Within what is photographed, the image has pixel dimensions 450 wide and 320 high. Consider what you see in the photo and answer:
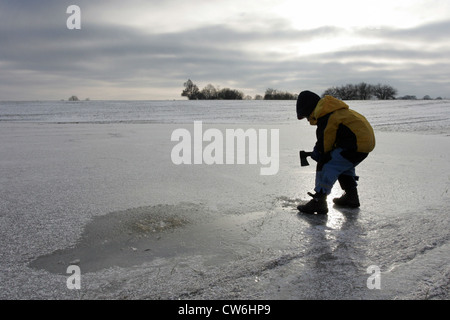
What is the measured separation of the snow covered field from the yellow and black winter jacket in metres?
0.49

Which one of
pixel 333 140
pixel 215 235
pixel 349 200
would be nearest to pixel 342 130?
pixel 333 140

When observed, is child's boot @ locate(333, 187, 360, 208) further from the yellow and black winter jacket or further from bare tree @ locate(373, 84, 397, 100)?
bare tree @ locate(373, 84, 397, 100)

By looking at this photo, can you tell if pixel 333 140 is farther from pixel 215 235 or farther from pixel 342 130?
pixel 215 235

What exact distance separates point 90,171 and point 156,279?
2729mm

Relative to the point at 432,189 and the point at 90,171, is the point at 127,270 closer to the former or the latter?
the point at 90,171

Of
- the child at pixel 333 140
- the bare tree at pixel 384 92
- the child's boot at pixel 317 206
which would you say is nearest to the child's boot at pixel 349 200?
the child at pixel 333 140

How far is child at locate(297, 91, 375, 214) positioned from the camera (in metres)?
2.76

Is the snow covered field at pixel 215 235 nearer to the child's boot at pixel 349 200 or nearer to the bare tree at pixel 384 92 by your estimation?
the child's boot at pixel 349 200

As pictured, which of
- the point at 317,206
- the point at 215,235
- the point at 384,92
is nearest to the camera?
the point at 215,235

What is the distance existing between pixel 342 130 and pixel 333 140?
0.33ft

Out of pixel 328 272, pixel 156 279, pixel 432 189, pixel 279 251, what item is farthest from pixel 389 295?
pixel 432 189

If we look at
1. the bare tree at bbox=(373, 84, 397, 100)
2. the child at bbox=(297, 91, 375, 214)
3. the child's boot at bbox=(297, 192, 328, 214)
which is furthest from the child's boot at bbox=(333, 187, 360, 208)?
the bare tree at bbox=(373, 84, 397, 100)

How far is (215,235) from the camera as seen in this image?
234 centimetres

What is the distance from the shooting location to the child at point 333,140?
2760 mm
